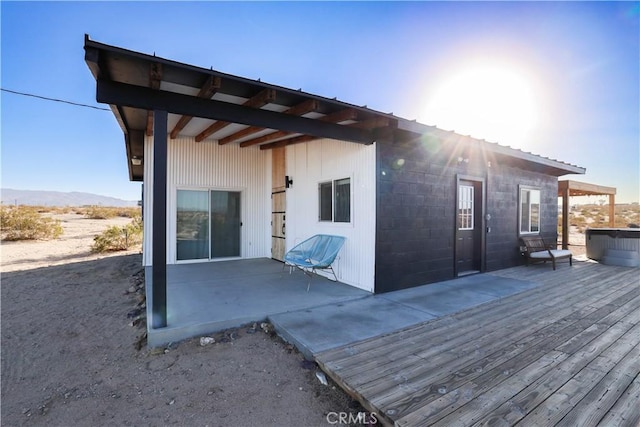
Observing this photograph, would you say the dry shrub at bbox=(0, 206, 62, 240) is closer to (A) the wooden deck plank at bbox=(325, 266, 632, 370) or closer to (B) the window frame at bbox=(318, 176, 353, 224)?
(B) the window frame at bbox=(318, 176, 353, 224)

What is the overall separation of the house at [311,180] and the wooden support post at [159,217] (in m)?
0.01

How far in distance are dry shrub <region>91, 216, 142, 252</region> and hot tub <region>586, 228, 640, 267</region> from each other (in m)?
14.9

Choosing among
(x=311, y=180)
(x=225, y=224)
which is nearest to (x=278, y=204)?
(x=225, y=224)

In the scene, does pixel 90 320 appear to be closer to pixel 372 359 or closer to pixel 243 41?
pixel 372 359

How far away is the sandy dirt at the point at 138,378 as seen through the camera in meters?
2.04

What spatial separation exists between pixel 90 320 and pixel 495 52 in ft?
28.4

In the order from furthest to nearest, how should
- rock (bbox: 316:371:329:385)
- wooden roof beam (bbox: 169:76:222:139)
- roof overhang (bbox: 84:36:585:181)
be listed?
wooden roof beam (bbox: 169:76:222:139), roof overhang (bbox: 84:36:585:181), rock (bbox: 316:371:329:385)

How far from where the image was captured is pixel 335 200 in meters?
5.62

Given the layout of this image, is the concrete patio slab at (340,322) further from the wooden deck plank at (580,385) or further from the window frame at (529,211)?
the window frame at (529,211)

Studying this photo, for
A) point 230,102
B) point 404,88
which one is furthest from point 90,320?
point 404,88

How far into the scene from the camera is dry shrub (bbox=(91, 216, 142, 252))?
10359 millimetres

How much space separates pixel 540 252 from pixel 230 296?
7035 mm

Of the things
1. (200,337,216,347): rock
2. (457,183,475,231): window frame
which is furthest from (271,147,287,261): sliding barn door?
(200,337,216,347): rock

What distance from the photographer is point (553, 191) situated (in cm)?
832
